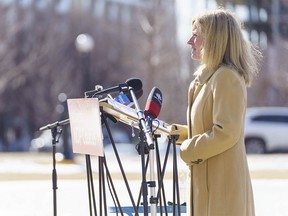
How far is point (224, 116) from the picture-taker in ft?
15.5

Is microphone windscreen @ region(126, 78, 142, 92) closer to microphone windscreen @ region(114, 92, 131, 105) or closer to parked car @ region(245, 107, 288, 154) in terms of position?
microphone windscreen @ region(114, 92, 131, 105)

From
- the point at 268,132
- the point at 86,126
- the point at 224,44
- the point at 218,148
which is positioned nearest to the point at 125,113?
the point at 86,126

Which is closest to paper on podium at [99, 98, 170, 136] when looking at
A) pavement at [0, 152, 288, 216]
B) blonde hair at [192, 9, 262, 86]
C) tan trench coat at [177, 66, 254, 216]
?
tan trench coat at [177, 66, 254, 216]

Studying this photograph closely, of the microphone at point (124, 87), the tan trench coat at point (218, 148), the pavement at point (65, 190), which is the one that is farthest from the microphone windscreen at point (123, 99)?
the pavement at point (65, 190)

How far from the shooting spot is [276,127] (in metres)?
30.5

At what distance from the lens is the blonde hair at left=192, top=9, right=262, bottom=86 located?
487 centimetres

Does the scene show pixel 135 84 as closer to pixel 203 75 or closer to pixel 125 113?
pixel 125 113

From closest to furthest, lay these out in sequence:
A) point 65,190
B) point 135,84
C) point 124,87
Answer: point 124,87
point 135,84
point 65,190

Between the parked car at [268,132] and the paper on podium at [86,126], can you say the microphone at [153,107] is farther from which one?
the parked car at [268,132]

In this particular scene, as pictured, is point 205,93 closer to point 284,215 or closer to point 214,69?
point 214,69

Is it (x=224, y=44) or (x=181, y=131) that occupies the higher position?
(x=224, y=44)

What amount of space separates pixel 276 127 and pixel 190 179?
25.9 meters

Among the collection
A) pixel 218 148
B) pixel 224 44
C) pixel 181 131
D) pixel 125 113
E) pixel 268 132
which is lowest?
pixel 268 132

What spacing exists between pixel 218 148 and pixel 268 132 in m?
26.0
